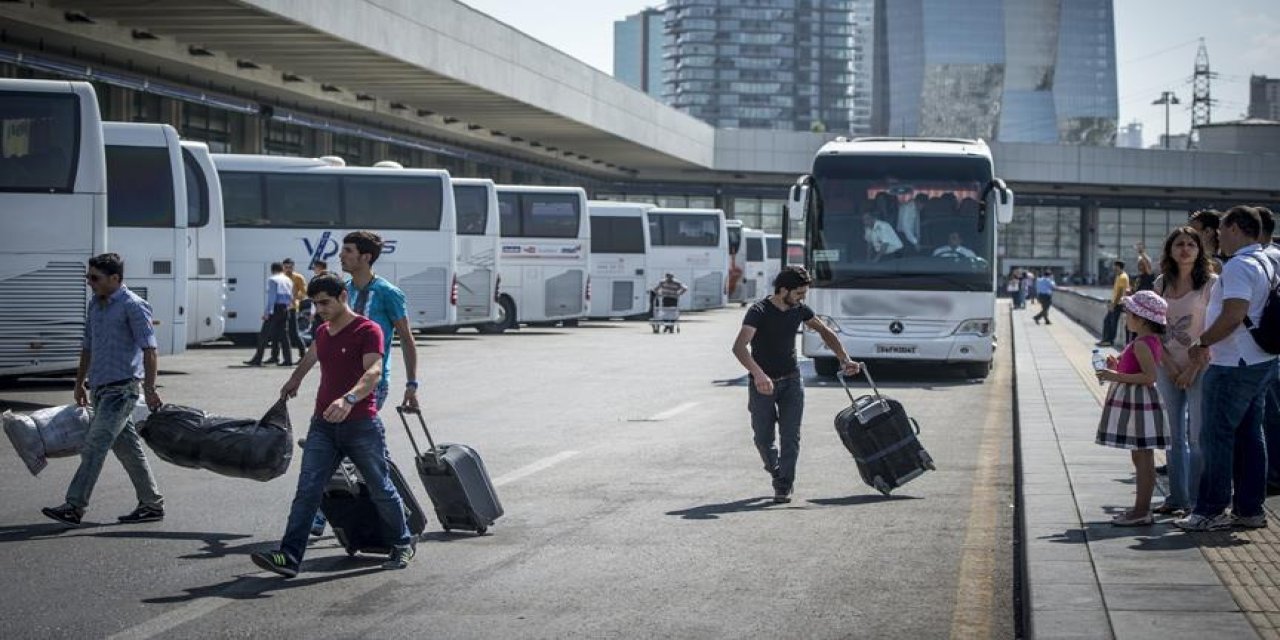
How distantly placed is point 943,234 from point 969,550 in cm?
1563

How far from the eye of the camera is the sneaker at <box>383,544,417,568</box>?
9.38m

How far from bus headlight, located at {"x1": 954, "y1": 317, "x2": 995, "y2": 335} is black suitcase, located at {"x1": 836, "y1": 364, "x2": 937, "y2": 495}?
12.9 metres

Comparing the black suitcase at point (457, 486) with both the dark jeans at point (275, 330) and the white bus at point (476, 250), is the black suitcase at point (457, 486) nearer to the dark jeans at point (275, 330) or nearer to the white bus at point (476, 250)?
the dark jeans at point (275, 330)

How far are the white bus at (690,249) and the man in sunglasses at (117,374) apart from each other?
48735 mm

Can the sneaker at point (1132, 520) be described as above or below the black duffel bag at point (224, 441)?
below

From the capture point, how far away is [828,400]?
22.0m

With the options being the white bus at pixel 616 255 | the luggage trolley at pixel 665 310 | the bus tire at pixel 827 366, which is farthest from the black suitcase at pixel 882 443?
the white bus at pixel 616 255

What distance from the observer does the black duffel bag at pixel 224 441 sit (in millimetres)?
10141

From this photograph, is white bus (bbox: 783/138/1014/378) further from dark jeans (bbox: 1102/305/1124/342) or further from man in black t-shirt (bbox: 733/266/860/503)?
man in black t-shirt (bbox: 733/266/860/503)

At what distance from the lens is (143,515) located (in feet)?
36.6

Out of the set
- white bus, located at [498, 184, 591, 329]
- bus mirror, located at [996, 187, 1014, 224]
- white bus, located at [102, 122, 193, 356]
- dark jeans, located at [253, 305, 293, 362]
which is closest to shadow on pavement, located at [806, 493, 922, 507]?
bus mirror, located at [996, 187, 1014, 224]

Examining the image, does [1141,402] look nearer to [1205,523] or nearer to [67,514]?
[1205,523]

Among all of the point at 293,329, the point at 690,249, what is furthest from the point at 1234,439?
the point at 690,249

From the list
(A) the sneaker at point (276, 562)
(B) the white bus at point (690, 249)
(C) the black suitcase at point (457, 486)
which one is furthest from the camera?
(B) the white bus at point (690, 249)
